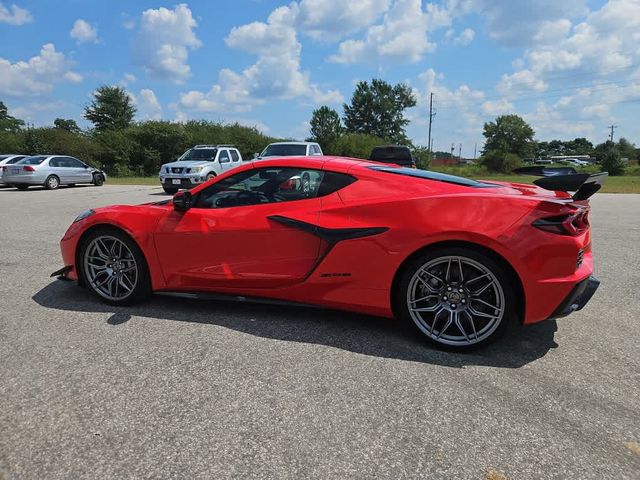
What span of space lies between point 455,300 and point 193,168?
14801 mm

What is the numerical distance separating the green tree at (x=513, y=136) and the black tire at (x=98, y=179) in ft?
262

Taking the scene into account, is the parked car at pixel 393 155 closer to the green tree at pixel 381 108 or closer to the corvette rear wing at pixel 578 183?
the corvette rear wing at pixel 578 183

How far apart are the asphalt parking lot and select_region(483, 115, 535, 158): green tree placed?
92487 mm

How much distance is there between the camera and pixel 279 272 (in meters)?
3.61

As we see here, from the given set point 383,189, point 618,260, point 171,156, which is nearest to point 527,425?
point 383,189

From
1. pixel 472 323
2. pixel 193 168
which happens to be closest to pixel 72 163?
pixel 193 168

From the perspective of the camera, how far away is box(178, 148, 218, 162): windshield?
1822 centimetres

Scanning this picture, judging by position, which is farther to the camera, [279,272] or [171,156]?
[171,156]

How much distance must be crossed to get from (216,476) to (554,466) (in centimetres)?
149

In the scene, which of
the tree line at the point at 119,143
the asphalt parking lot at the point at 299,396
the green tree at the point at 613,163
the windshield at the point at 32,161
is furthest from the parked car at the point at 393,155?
the green tree at the point at 613,163

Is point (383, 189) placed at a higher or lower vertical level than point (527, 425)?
higher

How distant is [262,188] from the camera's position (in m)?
3.80

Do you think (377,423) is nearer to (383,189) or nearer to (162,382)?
(162,382)

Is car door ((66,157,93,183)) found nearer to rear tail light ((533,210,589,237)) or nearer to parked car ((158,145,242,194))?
parked car ((158,145,242,194))
